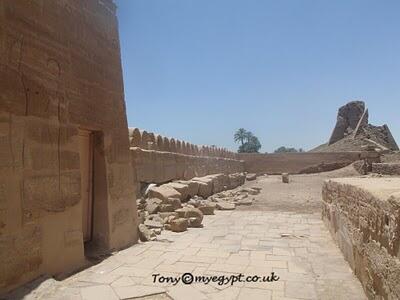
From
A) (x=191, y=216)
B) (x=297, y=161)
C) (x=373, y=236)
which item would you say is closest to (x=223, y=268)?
(x=373, y=236)

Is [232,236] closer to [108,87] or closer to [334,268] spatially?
[334,268]

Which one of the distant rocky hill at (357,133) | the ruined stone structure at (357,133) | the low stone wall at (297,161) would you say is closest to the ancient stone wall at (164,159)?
the low stone wall at (297,161)

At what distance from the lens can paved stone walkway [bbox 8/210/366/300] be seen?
3.56m

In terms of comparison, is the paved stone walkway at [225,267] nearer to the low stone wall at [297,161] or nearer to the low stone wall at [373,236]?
the low stone wall at [373,236]

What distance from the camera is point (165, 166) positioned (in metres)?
9.69

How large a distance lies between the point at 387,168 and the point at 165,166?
44.1ft

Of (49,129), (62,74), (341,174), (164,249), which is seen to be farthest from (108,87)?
(341,174)

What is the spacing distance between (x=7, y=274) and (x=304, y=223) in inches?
245

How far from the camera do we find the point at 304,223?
7906mm

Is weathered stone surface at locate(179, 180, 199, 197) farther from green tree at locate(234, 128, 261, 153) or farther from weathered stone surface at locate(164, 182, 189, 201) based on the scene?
green tree at locate(234, 128, 261, 153)

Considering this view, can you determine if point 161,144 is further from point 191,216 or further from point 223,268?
point 223,268

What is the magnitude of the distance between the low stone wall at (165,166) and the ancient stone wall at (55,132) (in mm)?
2153

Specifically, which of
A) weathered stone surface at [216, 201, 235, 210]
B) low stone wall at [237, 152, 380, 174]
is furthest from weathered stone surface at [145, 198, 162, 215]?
low stone wall at [237, 152, 380, 174]

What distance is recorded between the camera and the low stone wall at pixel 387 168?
55.3 ft
